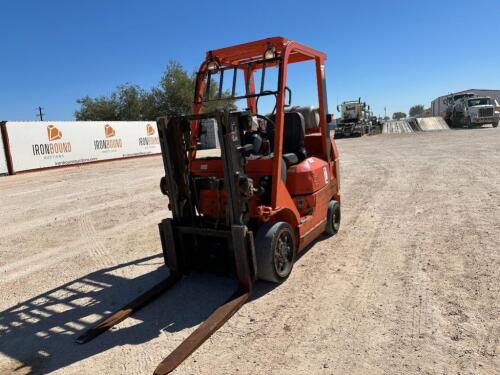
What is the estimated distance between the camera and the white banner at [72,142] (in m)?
19.7

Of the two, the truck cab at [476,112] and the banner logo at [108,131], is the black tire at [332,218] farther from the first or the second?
the truck cab at [476,112]

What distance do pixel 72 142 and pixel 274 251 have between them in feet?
67.8

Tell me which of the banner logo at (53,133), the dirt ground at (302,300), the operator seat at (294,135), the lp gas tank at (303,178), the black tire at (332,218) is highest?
the banner logo at (53,133)

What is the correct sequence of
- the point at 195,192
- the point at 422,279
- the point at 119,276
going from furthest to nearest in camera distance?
the point at 119,276 → the point at 195,192 → the point at 422,279

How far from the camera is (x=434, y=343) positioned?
318cm

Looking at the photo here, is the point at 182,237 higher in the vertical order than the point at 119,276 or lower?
higher

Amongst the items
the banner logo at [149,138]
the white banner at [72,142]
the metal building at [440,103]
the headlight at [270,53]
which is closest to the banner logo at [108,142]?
the white banner at [72,142]

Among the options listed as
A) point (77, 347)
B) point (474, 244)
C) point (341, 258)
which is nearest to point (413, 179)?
point (474, 244)

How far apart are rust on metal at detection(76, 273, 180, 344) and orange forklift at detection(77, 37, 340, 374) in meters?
0.01

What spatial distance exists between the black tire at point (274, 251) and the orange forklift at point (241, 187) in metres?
0.01

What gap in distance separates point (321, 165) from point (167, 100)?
147ft

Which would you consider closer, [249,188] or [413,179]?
[249,188]

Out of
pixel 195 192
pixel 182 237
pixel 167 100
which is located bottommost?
pixel 182 237

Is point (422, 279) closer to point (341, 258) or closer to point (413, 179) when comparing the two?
point (341, 258)
